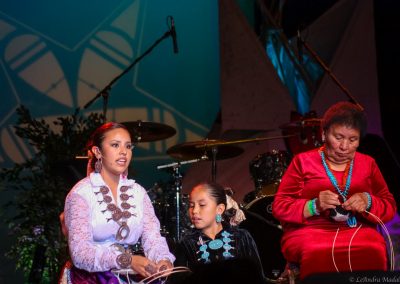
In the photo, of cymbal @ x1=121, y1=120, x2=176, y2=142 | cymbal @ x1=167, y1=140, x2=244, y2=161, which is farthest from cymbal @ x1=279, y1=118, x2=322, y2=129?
cymbal @ x1=121, y1=120, x2=176, y2=142

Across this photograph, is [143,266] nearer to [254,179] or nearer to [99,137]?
[99,137]

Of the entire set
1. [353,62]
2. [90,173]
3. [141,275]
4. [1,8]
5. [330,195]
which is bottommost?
[141,275]

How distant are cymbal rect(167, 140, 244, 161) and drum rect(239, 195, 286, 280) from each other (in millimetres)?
803

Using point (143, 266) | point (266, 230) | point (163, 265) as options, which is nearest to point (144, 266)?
point (143, 266)

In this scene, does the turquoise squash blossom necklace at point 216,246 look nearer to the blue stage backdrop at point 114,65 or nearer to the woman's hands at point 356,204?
the woman's hands at point 356,204

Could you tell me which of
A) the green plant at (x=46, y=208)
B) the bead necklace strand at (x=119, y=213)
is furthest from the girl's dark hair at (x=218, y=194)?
the green plant at (x=46, y=208)

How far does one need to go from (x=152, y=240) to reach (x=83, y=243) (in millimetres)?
442

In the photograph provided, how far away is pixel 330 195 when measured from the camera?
317 centimetres

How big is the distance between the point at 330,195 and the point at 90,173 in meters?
1.39

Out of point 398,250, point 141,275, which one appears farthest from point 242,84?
point 141,275

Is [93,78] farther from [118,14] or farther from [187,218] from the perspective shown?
[187,218]

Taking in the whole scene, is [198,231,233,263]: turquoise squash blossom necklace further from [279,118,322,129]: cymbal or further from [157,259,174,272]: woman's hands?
[279,118,322,129]: cymbal

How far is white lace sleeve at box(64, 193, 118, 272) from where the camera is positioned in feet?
9.75

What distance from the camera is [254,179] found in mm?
5566
